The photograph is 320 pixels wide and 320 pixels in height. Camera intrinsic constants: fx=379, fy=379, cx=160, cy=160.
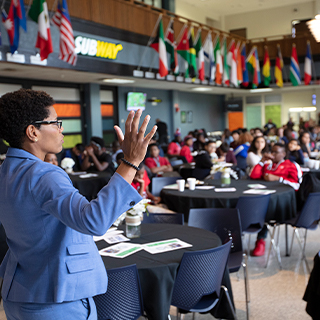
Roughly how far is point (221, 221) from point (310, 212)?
1373 millimetres

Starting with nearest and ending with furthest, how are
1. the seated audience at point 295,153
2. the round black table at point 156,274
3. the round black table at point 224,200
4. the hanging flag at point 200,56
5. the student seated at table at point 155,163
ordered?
the round black table at point 156,274 → the round black table at point 224,200 → the seated audience at point 295,153 → the student seated at table at point 155,163 → the hanging flag at point 200,56

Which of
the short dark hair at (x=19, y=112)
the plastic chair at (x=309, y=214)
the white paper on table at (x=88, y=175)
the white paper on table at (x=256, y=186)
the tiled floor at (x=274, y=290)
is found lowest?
the tiled floor at (x=274, y=290)

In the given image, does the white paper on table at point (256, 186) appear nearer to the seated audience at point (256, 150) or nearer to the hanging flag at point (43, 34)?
the seated audience at point (256, 150)

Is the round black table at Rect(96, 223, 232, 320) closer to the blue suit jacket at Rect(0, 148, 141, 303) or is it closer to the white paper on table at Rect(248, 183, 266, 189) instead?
the blue suit jacket at Rect(0, 148, 141, 303)

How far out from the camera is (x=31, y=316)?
135 cm

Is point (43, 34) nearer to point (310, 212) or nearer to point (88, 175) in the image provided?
point (88, 175)

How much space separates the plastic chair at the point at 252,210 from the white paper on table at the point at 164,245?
1.59m

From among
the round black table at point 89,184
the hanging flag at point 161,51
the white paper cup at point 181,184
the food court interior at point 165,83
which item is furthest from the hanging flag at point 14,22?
the white paper cup at point 181,184

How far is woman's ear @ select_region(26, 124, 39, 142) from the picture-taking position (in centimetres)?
136

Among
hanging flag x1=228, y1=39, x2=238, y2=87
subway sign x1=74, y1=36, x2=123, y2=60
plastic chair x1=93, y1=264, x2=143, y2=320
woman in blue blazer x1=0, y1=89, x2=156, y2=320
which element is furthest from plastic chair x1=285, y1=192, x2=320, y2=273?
hanging flag x1=228, y1=39, x2=238, y2=87

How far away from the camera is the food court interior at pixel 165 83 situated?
4.14 m

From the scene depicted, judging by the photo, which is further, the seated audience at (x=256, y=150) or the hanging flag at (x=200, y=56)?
the hanging flag at (x=200, y=56)

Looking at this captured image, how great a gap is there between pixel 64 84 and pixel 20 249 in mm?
11122

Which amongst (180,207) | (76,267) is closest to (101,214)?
(76,267)
